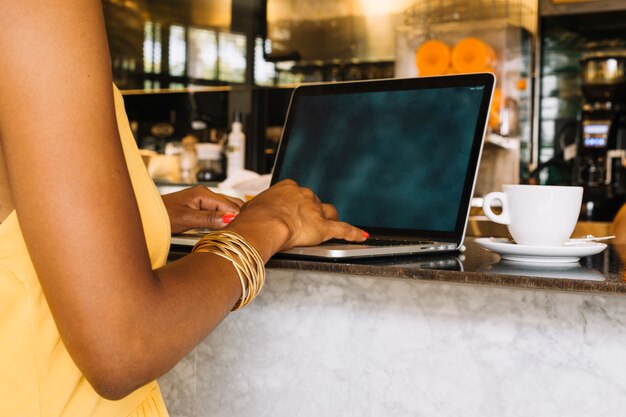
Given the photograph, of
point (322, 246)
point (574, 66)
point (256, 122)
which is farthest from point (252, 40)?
point (322, 246)

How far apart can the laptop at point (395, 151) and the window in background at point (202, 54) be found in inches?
152

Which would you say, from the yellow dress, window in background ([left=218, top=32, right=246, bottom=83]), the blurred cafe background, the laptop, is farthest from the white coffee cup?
window in background ([left=218, top=32, right=246, bottom=83])

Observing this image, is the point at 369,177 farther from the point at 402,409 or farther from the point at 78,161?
the point at 78,161

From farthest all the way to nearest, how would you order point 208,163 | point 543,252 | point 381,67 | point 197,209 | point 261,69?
point 261,69, point 381,67, point 208,163, point 197,209, point 543,252

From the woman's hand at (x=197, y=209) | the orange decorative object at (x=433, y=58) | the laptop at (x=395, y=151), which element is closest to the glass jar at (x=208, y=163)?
the orange decorative object at (x=433, y=58)

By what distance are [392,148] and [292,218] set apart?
36 cm

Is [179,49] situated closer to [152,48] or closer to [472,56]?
[152,48]

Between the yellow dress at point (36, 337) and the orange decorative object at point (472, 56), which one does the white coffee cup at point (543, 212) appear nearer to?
the yellow dress at point (36, 337)

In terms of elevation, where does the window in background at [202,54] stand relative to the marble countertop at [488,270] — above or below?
above

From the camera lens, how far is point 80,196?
522 mm

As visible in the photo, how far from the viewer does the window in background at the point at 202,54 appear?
197 inches

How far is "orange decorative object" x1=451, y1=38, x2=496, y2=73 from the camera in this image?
143 inches

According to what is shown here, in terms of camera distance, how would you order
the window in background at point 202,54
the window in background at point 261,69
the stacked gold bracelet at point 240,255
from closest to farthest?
the stacked gold bracelet at point 240,255, the window in background at point 261,69, the window in background at point 202,54

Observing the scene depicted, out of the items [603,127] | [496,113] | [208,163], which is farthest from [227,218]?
[603,127]
